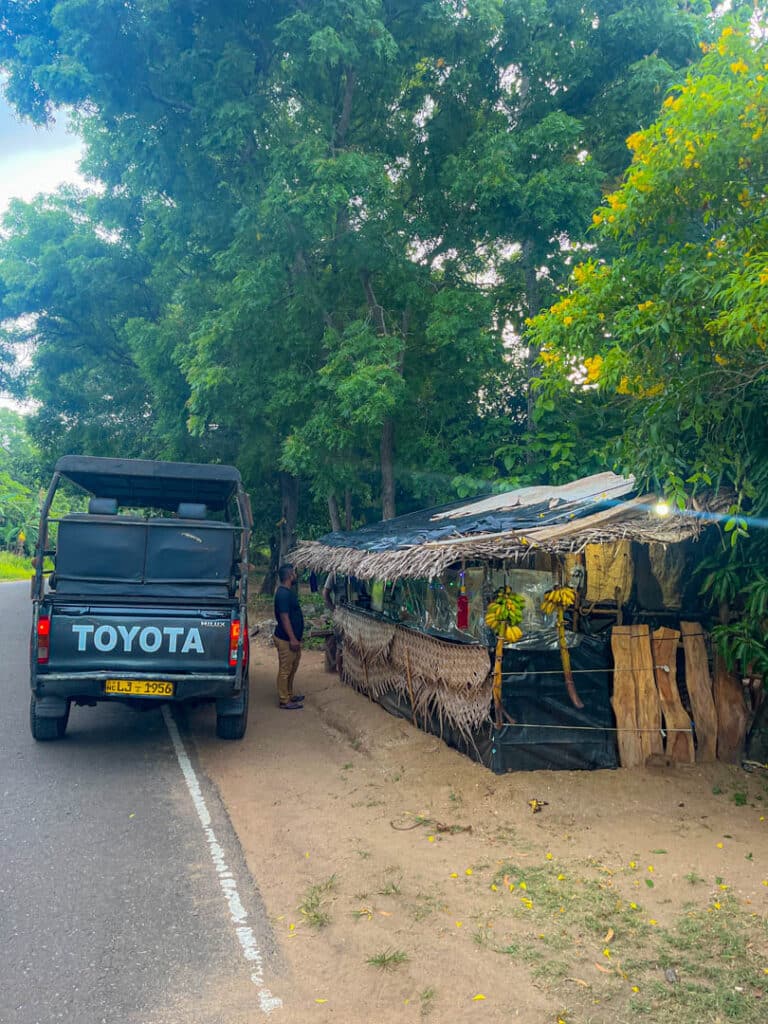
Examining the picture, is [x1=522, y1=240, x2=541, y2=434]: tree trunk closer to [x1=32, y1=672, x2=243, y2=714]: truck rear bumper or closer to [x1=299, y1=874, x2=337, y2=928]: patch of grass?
[x1=32, y1=672, x2=243, y2=714]: truck rear bumper

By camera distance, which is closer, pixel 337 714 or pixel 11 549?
pixel 337 714

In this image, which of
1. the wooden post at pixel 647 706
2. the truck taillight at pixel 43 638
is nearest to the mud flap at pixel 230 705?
the truck taillight at pixel 43 638

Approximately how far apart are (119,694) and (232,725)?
1.44 meters

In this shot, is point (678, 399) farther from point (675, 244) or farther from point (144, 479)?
point (144, 479)

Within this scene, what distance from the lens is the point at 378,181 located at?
12.2m

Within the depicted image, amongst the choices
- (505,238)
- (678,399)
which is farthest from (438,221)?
(678,399)

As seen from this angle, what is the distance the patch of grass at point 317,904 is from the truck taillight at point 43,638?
382 cm

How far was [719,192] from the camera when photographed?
22.1ft

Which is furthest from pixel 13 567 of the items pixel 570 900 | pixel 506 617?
pixel 570 900

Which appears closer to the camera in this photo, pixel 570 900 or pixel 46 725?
pixel 570 900

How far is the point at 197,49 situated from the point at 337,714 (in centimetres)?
1135

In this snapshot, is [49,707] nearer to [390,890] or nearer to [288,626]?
[288,626]

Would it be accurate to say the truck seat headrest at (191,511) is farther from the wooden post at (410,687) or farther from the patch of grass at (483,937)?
the patch of grass at (483,937)

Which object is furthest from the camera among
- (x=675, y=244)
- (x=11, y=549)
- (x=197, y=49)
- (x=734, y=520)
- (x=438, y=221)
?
(x=11, y=549)
